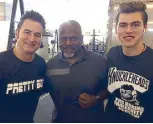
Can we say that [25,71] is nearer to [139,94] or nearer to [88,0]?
[139,94]

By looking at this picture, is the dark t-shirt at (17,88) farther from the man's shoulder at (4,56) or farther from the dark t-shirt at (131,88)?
the dark t-shirt at (131,88)

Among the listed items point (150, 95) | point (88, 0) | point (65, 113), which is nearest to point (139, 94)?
point (150, 95)

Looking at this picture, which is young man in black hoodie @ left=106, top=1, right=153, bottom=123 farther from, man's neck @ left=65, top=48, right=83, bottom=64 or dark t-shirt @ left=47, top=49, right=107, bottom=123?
man's neck @ left=65, top=48, right=83, bottom=64

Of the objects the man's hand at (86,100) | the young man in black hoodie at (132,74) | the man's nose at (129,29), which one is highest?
the man's nose at (129,29)

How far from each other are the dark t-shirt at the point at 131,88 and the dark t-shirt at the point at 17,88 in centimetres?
58

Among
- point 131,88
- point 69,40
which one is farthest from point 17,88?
point 131,88

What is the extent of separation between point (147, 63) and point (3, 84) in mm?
989

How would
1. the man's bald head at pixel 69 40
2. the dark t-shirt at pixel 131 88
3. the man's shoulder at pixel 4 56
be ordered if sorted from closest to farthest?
1. the dark t-shirt at pixel 131 88
2. the man's shoulder at pixel 4 56
3. the man's bald head at pixel 69 40

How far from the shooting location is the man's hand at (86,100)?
160 cm

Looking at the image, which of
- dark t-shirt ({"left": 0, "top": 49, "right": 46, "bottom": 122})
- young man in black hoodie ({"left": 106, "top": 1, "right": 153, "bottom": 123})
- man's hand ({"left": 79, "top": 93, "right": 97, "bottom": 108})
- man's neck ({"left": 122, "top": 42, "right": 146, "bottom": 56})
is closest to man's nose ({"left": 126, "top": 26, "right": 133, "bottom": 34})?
young man in black hoodie ({"left": 106, "top": 1, "right": 153, "bottom": 123})

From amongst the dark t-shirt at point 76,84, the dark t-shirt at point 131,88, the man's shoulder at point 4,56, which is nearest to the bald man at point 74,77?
the dark t-shirt at point 76,84

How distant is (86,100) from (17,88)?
51 centimetres

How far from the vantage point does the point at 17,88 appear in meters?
1.50

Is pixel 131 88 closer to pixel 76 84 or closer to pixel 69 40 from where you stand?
pixel 76 84
